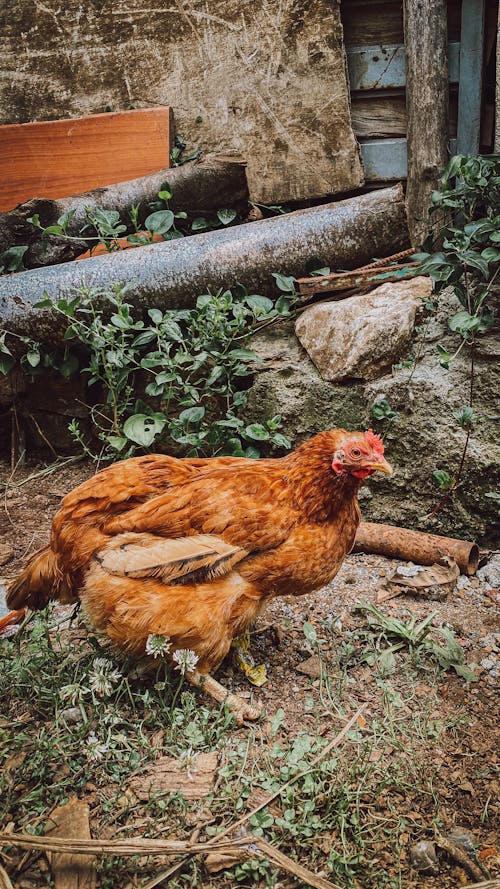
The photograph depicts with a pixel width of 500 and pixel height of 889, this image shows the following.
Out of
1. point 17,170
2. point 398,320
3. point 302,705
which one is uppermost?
point 17,170

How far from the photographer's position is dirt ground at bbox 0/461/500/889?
75.8 inches

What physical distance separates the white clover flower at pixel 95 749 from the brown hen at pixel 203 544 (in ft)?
1.04

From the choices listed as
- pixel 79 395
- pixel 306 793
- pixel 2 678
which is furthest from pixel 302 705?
pixel 79 395

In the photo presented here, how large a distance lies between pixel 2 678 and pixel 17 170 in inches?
147

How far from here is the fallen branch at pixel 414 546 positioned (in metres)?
3.10

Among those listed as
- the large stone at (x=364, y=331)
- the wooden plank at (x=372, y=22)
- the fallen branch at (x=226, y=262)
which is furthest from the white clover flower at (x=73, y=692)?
the wooden plank at (x=372, y=22)

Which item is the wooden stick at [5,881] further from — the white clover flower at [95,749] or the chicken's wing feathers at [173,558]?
the chicken's wing feathers at [173,558]

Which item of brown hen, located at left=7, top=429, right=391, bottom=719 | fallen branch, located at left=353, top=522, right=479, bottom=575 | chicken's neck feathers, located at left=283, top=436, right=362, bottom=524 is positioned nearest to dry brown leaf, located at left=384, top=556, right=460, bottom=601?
fallen branch, located at left=353, top=522, right=479, bottom=575

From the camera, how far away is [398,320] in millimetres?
3488

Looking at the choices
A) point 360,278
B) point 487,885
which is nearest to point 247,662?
point 487,885

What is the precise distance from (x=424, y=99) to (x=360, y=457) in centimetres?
309

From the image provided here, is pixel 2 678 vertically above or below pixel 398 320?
below

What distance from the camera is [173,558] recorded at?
2338mm

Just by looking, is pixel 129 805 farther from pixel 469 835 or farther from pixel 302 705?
pixel 469 835
